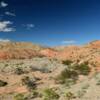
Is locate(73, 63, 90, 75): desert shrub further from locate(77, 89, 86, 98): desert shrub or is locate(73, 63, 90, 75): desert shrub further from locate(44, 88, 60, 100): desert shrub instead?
locate(44, 88, 60, 100): desert shrub

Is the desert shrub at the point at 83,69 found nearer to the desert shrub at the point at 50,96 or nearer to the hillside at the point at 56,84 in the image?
the hillside at the point at 56,84

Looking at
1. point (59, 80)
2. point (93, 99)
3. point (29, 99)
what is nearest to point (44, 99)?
point (29, 99)

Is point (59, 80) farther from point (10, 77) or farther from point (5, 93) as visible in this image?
point (10, 77)

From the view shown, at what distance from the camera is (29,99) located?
66.9 ft

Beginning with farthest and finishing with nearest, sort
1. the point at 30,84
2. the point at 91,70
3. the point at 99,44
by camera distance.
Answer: the point at 99,44 → the point at 91,70 → the point at 30,84

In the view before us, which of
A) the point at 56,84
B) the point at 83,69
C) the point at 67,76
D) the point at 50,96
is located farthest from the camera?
A: the point at 83,69

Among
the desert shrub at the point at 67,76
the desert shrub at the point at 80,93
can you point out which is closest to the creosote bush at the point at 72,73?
the desert shrub at the point at 67,76

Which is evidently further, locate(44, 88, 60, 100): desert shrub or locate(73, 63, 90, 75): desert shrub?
locate(73, 63, 90, 75): desert shrub

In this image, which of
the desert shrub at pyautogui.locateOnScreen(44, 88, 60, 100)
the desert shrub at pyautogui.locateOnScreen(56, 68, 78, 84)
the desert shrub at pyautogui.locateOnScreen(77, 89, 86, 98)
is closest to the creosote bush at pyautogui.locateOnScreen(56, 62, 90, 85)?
the desert shrub at pyautogui.locateOnScreen(56, 68, 78, 84)

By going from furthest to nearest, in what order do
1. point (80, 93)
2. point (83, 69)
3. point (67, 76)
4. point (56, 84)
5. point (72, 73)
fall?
1. point (83, 69)
2. point (72, 73)
3. point (67, 76)
4. point (56, 84)
5. point (80, 93)

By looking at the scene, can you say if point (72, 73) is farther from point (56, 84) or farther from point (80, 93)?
point (80, 93)

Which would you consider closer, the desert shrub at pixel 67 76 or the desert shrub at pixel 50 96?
the desert shrub at pixel 50 96

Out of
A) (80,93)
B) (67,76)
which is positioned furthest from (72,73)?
(80,93)

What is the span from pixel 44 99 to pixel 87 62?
18.4m
